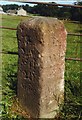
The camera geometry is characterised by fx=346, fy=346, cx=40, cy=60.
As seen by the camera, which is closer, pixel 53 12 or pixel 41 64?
pixel 41 64

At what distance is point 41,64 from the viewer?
3664mm

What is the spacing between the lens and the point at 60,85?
3885 mm

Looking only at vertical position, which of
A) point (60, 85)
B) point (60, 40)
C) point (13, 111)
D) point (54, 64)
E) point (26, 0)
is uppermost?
point (26, 0)

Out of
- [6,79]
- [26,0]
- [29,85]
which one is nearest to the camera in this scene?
[29,85]

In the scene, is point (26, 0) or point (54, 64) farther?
point (26, 0)

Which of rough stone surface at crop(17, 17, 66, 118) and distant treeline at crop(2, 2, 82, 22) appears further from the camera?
distant treeline at crop(2, 2, 82, 22)

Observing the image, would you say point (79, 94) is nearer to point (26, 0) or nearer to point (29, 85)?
point (29, 85)

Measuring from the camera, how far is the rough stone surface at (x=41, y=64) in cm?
363

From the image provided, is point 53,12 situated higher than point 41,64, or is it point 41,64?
point 41,64

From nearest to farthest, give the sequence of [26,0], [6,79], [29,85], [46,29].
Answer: [46,29]
[29,85]
[26,0]
[6,79]

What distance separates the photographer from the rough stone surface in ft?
11.9

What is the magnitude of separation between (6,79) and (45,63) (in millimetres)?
1329

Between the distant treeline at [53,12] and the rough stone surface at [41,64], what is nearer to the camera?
the rough stone surface at [41,64]

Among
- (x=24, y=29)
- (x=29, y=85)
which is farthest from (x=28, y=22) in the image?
(x=29, y=85)
